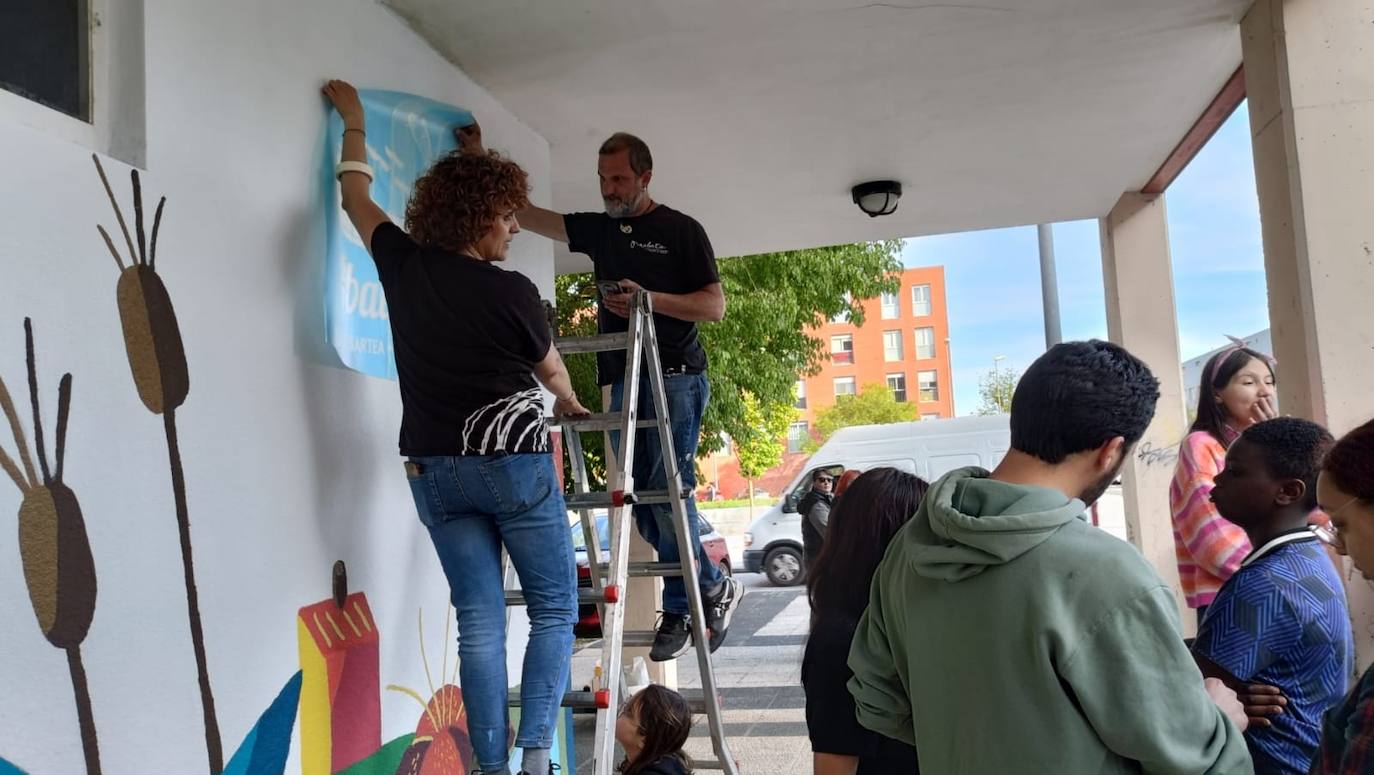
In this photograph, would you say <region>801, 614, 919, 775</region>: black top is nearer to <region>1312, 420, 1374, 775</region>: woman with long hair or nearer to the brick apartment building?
<region>1312, 420, 1374, 775</region>: woman with long hair

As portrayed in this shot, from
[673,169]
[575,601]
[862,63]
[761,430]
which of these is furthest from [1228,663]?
[761,430]

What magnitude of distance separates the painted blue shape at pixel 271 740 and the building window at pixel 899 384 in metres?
64.1

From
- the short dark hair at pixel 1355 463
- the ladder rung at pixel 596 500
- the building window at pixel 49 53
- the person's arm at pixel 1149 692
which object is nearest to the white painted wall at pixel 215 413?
the building window at pixel 49 53

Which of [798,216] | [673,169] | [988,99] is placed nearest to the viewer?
[988,99]

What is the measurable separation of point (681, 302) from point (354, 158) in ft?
4.44

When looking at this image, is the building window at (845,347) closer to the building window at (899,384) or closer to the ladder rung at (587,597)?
the building window at (899,384)

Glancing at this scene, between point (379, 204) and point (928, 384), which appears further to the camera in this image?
point (928, 384)

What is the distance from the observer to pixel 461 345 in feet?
9.41

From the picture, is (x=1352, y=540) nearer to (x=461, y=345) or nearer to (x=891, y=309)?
(x=461, y=345)

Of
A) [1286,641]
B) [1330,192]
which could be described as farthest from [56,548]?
[1330,192]

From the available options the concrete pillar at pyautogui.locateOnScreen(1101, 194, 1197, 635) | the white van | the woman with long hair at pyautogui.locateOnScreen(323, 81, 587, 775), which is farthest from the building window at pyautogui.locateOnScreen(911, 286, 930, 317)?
the woman with long hair at pyautogui.locateOnScreen(323, 81, 587, 775)

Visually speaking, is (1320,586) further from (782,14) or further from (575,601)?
(782,14)

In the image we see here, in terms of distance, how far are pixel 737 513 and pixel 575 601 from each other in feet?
103

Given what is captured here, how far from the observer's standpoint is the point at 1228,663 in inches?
78.6
